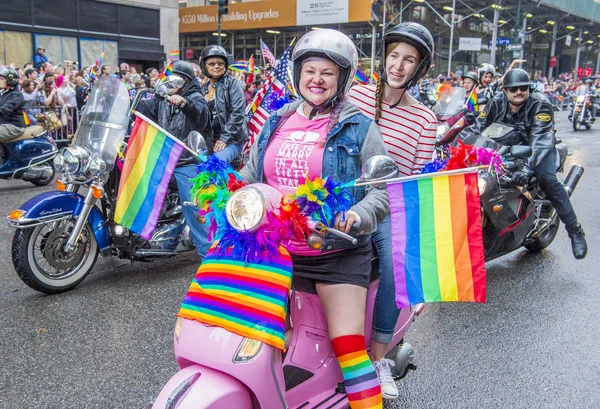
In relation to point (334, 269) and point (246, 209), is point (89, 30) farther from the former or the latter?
point (246, 209)

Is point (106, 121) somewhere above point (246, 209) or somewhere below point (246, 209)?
above

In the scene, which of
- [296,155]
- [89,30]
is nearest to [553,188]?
[296,155]

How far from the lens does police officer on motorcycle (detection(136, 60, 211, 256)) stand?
482 cm

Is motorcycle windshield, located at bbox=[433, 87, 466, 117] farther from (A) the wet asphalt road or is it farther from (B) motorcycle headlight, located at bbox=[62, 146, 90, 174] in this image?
(B) motorcycle headlight, located at bbox=[62, 146, 90, 174]

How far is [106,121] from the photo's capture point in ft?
14.6

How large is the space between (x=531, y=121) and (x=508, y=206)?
0.86 meters

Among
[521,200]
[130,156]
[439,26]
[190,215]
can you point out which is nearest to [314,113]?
[130,156]

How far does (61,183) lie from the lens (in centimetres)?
459

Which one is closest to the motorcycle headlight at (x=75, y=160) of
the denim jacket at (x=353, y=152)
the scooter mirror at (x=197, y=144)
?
the scooter mirror at (x=197, y=144)

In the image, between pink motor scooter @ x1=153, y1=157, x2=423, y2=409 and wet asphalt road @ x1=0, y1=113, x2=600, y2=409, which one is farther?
wet asphalt road @ x1=0, y1=113, x2=600, y2=409

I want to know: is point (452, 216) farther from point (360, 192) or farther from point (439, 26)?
point (439, 26)

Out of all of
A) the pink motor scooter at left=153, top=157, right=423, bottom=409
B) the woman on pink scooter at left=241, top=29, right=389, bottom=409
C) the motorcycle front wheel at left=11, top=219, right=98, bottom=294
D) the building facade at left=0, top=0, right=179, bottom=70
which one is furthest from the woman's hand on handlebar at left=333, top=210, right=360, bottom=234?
the building facade at left=0, top=0, right=179, bottom=70

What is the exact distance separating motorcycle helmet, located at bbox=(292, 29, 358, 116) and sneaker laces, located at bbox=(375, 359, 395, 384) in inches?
50.3

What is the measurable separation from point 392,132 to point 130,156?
1.74 metres
